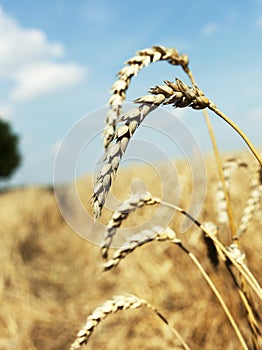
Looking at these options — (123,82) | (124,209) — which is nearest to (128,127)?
(123,82)

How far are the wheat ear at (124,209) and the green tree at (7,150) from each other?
24.9m

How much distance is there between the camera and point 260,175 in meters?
1.61

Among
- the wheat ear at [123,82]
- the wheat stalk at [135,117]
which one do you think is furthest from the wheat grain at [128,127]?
the wheat ear at [123,82]

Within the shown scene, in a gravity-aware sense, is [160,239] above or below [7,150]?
below

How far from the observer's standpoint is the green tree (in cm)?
2553

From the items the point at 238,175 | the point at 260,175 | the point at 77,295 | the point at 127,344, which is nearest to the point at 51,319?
the point at 77,295

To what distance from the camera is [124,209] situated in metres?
1.34

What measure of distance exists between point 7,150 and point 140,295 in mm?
23587

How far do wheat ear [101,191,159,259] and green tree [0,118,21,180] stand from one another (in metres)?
24.9

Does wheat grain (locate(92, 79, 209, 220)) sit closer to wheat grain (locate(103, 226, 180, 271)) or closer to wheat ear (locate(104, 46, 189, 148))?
wheat ear (locate(104, 46, 189, 148))

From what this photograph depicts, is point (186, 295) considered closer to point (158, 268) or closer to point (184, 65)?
point (158, 268)

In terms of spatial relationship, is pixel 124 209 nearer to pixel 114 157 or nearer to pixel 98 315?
pixel 98 315

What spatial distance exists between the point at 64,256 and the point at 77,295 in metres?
1.85

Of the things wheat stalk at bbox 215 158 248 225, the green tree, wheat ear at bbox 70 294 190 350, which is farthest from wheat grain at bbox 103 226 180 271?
the green tree
